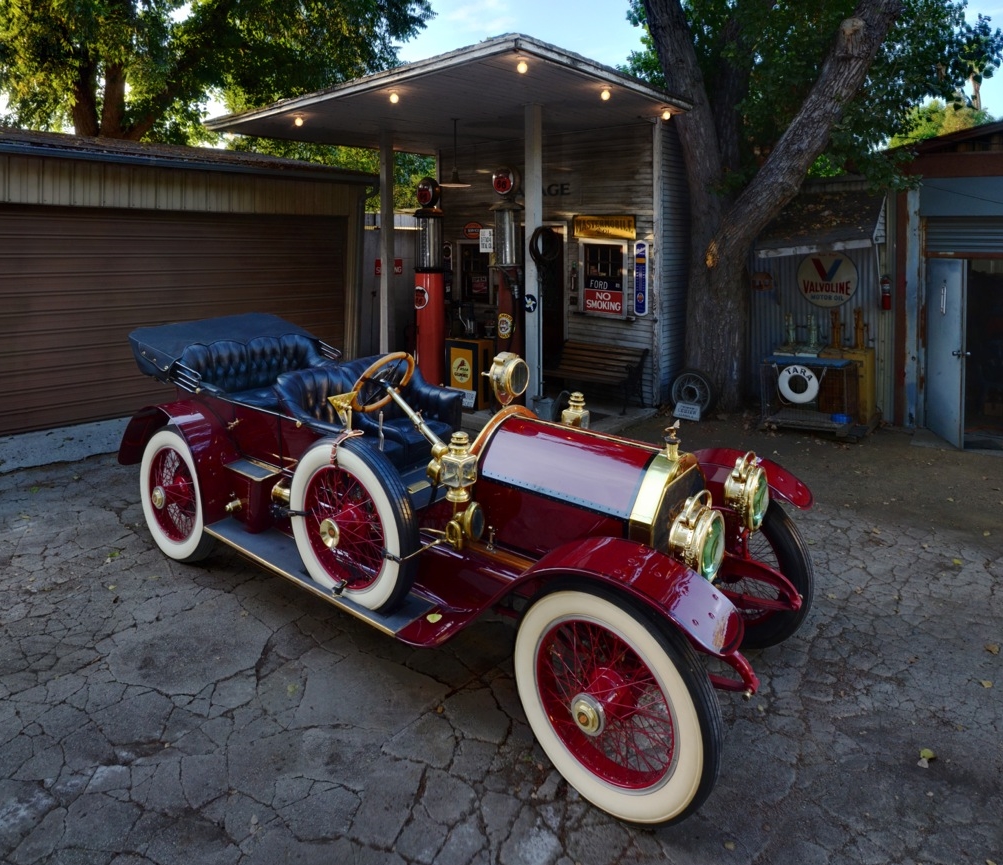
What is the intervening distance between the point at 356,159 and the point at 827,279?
18320 millimetres

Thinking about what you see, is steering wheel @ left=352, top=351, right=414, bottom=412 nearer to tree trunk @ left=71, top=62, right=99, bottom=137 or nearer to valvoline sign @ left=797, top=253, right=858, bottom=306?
valvoline sign @ left=797, top=253, right=858, bottom=306

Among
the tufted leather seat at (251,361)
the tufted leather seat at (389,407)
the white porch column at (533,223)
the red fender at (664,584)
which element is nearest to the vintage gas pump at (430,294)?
the white porch column at (533,223)

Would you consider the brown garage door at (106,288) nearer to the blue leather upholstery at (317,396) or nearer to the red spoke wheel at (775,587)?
the blue leather upholstery at (317,396)

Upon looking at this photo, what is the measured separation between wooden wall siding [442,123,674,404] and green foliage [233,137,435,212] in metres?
6.56

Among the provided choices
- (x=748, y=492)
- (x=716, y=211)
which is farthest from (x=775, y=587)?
(x=716, y=211)

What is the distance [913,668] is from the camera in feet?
14.1

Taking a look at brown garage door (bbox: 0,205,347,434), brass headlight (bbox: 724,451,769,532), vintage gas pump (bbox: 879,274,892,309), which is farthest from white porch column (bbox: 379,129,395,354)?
brass headlight (bbox: 724,451,769,532)

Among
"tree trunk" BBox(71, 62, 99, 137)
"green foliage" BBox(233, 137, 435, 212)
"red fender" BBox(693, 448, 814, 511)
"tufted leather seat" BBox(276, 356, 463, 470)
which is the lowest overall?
"red fender" BBox(693, 448, 814, 511)

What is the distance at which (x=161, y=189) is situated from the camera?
8.55 meters

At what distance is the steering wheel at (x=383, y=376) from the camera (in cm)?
421

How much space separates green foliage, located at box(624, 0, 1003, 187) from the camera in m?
8.61

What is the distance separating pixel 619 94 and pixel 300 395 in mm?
4777

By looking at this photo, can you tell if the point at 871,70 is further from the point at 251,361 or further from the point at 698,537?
the point at 698,537

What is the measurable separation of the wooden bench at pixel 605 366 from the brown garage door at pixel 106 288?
354 centimetres
